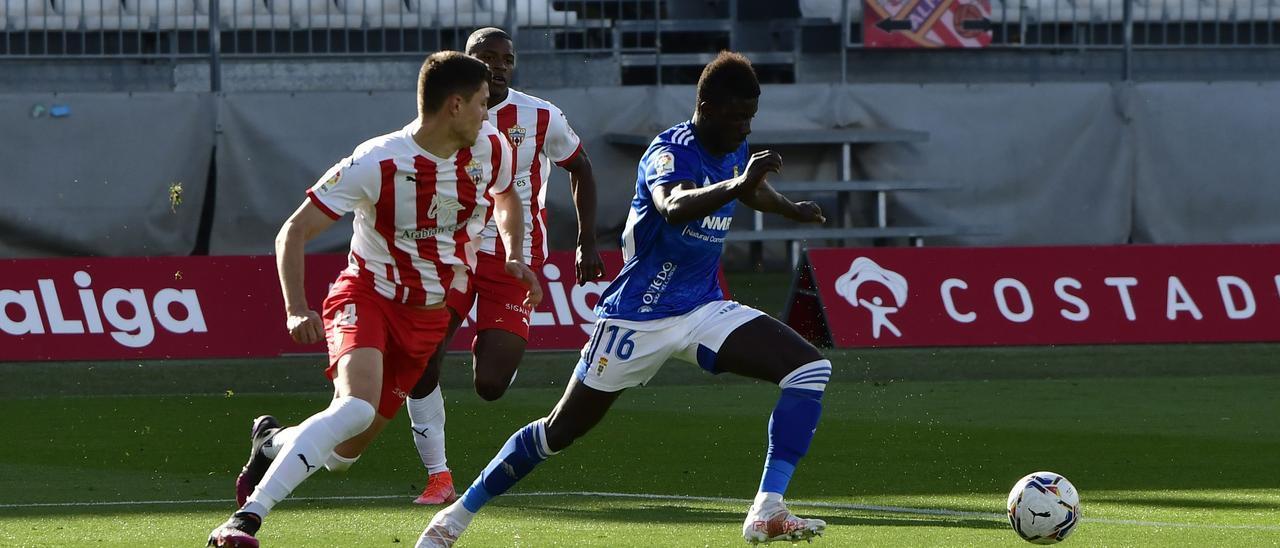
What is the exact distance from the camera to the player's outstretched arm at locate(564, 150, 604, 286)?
870 centimetres

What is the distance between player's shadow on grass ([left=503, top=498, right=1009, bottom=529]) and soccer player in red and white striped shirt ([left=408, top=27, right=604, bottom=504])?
0.49m

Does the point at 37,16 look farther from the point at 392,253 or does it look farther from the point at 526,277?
the point at 392,253

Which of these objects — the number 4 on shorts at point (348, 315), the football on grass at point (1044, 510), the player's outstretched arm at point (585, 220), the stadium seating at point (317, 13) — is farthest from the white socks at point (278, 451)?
the stadium seating at point (317, 13)

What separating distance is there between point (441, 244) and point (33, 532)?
2044mm

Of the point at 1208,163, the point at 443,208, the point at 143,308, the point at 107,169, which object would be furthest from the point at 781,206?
the point at 1208,163

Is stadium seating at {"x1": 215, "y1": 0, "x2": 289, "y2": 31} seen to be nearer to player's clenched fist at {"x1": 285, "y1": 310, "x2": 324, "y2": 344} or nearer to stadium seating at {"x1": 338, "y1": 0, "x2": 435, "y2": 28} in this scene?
stadium seating at {"x1": 338, "y1": 0, "x2": 435, "y2": 28}

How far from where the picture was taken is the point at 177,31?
1950cm

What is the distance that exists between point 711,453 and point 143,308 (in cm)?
524

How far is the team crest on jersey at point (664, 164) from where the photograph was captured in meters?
6.99

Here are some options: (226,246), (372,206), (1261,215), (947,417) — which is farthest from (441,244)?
(1261,215)

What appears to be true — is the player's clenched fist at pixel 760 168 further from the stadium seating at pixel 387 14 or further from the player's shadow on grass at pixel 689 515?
the stadium seating at pixel 387 14

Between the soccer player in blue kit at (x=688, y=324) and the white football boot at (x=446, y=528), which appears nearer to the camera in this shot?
the white football boot at (x=446, y=528)

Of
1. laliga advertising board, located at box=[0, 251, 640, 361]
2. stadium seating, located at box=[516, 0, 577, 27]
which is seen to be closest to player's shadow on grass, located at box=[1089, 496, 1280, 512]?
laliga advertising board, located at box=[0, 251, 640, 361]

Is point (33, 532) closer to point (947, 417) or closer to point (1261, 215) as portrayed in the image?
point (947, 417)
